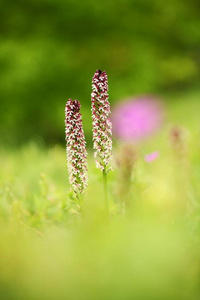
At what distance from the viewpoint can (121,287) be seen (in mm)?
548

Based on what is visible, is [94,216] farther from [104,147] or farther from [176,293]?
[104,147]

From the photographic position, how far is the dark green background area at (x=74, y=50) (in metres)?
10.8

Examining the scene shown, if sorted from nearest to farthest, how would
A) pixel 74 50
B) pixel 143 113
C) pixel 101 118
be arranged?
pixel 101 118 → pixel 143 113 → pixel 74 50

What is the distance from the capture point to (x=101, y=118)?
1524 mm

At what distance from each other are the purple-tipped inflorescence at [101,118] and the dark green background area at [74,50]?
28.8ft

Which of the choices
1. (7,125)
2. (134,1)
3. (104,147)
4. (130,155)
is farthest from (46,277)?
(134,1)

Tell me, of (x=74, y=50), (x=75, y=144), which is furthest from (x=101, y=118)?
(x=74, y=50)

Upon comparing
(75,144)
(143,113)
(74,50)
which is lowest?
(75,144)

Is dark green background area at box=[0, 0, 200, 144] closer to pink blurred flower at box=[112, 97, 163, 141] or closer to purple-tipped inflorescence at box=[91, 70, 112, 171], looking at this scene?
pink blurred flower at box=[112, 97, 163, 141]

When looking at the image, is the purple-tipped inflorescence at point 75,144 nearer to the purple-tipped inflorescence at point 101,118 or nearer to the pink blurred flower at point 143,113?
the purple-tipped inflorescence at point 101,118

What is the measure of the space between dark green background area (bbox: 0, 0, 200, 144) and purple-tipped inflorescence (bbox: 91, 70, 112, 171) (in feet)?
28.8

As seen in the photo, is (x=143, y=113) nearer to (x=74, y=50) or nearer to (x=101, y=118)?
(x=74, y=50)

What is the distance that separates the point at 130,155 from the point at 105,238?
127 cm

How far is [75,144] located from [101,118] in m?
0.11
